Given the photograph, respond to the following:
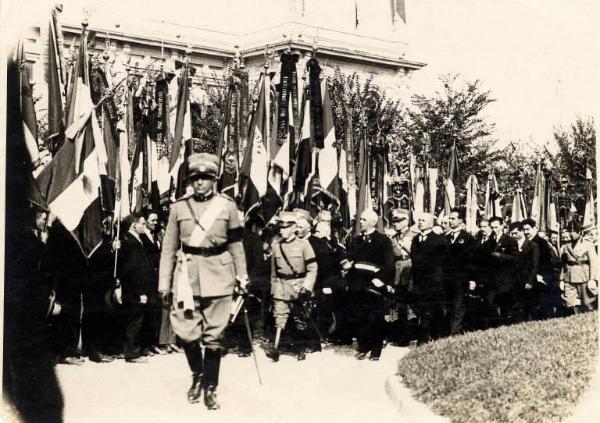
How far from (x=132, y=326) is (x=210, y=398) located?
6.03 ft

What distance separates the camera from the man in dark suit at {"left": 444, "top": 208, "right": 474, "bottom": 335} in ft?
28.6

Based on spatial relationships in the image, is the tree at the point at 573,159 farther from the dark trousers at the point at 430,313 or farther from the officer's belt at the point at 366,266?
the officer's belt at the point at 366,266

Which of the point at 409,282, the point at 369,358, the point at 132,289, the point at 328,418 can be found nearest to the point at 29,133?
the point at 132,289

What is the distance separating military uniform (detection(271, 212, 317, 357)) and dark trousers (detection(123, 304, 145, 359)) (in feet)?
4.05

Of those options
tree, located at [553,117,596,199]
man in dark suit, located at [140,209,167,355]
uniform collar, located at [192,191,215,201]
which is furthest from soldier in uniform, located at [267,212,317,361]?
tree, located at [553,117,596,199]

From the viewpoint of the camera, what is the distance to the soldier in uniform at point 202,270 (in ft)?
17.8

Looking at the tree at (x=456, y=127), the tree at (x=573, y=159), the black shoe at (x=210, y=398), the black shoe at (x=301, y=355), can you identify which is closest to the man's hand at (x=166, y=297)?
the black shoe at (x=210, y=398)

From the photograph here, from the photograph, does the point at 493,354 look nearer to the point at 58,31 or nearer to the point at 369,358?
the point at 369,358

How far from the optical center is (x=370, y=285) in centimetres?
763

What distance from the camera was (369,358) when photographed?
297 inches

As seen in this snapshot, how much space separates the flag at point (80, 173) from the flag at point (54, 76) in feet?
0.40

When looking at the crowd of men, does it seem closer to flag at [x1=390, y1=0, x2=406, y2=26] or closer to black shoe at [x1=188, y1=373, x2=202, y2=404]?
black shoe at [x1=188, y1=373, x2=202, y2=404]

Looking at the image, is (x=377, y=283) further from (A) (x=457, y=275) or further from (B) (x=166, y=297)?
(B) (x=166, y=297)

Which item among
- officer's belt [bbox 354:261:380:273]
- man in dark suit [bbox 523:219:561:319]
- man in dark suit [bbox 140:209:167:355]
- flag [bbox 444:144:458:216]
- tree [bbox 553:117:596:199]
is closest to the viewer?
man in dark suit [bbox 140:209:167:355]
